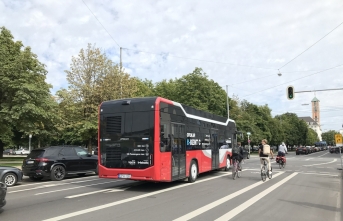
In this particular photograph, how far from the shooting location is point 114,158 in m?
11.9

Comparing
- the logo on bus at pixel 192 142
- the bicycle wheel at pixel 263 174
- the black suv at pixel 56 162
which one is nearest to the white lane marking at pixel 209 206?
the bicycle wheel at pixel 263 174

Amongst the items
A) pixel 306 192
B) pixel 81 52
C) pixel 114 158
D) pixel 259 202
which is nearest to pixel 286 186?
pixel 306 192

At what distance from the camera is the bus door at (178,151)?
12.2 m

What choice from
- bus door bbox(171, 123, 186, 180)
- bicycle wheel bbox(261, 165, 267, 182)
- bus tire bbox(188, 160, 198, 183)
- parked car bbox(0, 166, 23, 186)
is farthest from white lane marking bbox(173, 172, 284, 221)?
Result: parked car bbox(0, 166, 23, 186)

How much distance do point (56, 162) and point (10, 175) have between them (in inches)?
92.6

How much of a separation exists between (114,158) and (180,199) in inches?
131

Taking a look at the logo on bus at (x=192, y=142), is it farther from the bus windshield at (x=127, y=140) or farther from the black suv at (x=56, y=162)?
the black suv at (x=56, y=162)

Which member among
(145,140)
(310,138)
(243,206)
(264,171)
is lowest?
(243,206)

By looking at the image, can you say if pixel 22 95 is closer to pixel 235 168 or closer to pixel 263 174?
pixel 235 168

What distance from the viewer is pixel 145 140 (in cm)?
1135

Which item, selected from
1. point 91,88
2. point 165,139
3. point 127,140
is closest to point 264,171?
point 165,139

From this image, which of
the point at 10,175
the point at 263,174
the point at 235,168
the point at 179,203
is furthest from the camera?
the point at 235,168

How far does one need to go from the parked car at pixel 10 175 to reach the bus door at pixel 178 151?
6.66 meters

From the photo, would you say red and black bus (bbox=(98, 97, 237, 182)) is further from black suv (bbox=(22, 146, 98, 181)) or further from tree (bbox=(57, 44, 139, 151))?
tree (bbox=(57, 44, 139, 151))
